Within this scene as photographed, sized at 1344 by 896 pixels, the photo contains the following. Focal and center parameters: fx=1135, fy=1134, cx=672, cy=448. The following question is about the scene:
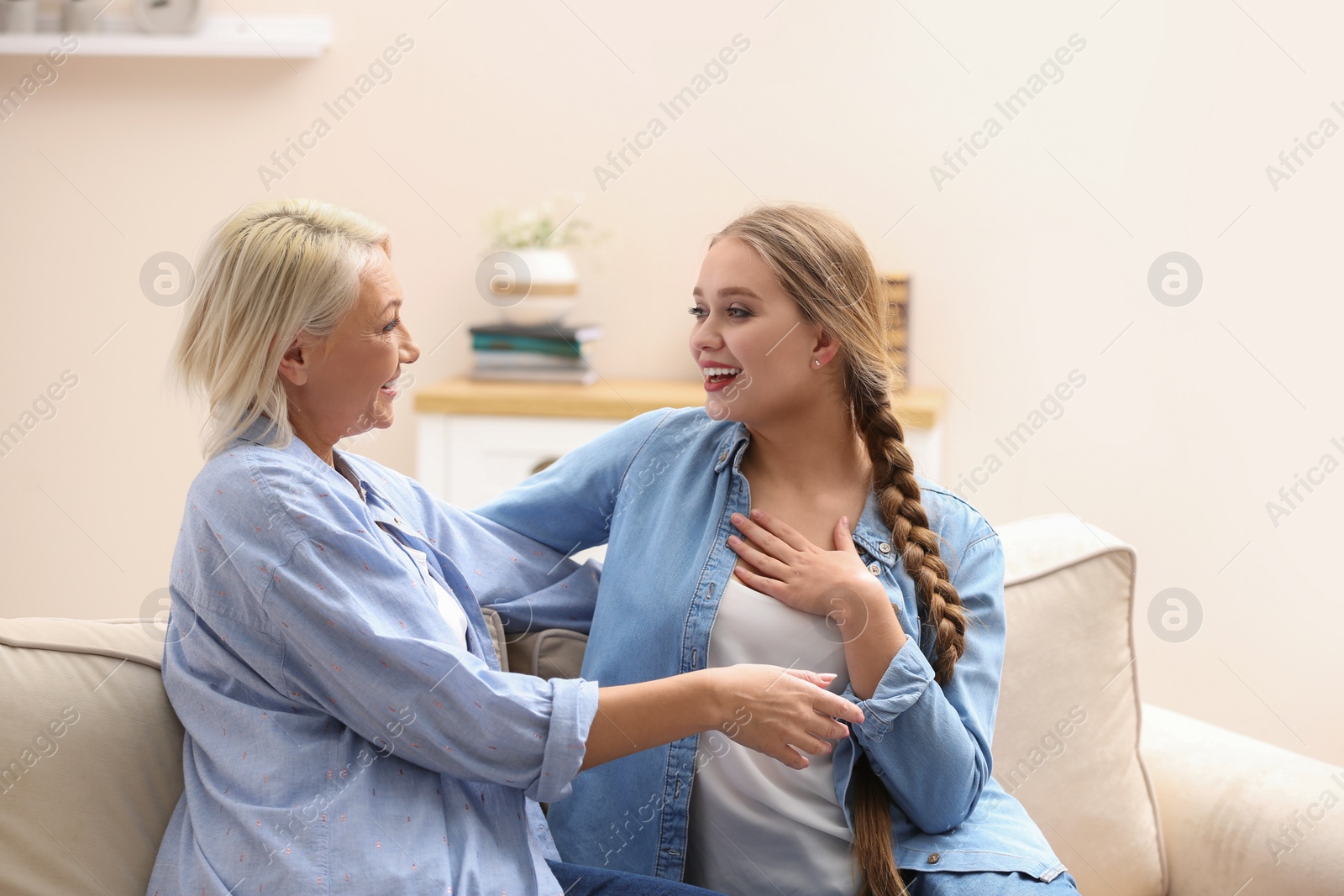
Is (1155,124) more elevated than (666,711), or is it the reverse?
(1155,124)

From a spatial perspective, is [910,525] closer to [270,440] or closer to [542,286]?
[270,440]

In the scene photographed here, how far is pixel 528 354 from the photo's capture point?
2.97m

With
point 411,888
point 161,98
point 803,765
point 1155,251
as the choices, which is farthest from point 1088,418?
point 161,98

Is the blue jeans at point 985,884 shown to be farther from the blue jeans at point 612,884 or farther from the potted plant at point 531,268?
the potted plant at point 531,268

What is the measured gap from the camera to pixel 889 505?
1514 mm

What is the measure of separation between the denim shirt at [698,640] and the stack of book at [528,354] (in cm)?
133

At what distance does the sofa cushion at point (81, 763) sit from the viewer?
1226 mm

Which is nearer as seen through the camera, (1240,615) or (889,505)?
(889,505)

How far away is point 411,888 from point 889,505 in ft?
2.49

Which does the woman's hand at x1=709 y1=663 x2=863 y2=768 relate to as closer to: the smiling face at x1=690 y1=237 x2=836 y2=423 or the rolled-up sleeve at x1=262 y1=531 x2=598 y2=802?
the rolled-up sleeve at x1=262 y1=531 x2=598 y2=802

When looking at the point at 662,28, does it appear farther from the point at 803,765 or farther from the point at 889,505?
the point at 803,765

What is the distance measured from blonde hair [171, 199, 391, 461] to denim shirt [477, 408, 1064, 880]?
18.7 inches

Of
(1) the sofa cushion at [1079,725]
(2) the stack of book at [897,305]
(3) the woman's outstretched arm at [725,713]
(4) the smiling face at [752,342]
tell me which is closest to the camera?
(3) the woman's outstretched arm at [725,713]

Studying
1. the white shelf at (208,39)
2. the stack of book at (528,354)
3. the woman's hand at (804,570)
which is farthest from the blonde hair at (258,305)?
the white shelf at (208,39)
